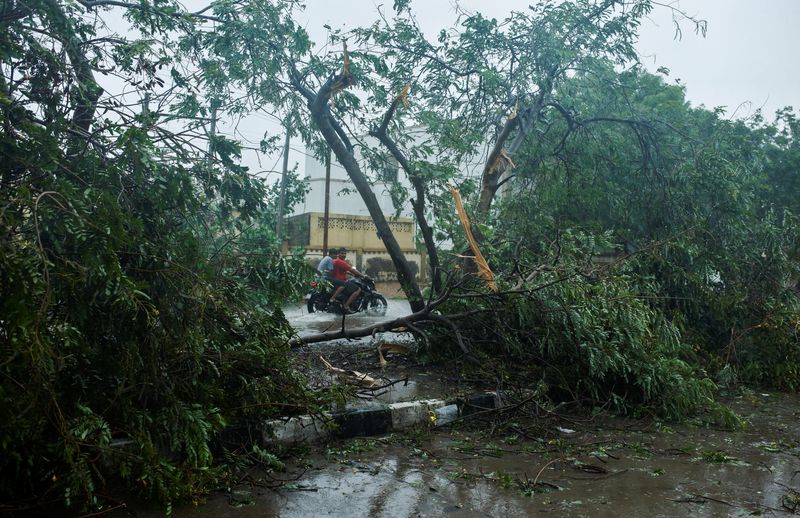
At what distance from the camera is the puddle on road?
13.8 ft

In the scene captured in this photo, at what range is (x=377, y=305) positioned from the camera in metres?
16.1

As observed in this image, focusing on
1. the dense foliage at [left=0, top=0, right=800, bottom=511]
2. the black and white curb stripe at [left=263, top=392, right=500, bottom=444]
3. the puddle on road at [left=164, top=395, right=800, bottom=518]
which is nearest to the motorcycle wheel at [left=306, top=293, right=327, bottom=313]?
the dense foliage at [left=0, top=0, right=800, bottom=511]

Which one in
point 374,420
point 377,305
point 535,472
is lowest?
point 535,472

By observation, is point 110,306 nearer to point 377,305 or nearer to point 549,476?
point 549,476

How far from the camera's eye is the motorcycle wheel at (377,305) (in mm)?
16000

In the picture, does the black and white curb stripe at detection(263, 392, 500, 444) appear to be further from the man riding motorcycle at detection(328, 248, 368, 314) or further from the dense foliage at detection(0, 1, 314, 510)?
the man riding motorcycle at detection(328, 248, 368, 314)

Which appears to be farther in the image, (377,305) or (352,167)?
(377,305)

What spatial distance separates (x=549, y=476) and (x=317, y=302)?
11.1 metres

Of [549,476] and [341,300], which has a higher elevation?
[341,300]

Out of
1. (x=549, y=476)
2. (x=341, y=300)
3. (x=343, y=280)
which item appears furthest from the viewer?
(x=341, y=300)

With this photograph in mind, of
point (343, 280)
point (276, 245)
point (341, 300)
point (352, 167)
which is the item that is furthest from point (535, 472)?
point (341, 300)

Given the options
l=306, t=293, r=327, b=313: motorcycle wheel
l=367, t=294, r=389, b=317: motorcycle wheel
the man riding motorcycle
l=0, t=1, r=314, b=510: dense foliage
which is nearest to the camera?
l=0, t=1, r=314, b=510: dense foliage

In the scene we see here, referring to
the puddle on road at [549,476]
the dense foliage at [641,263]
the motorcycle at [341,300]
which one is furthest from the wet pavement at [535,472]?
the motorcycle at [341,300]

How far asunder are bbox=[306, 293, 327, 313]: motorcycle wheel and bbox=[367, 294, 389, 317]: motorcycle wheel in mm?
1100
